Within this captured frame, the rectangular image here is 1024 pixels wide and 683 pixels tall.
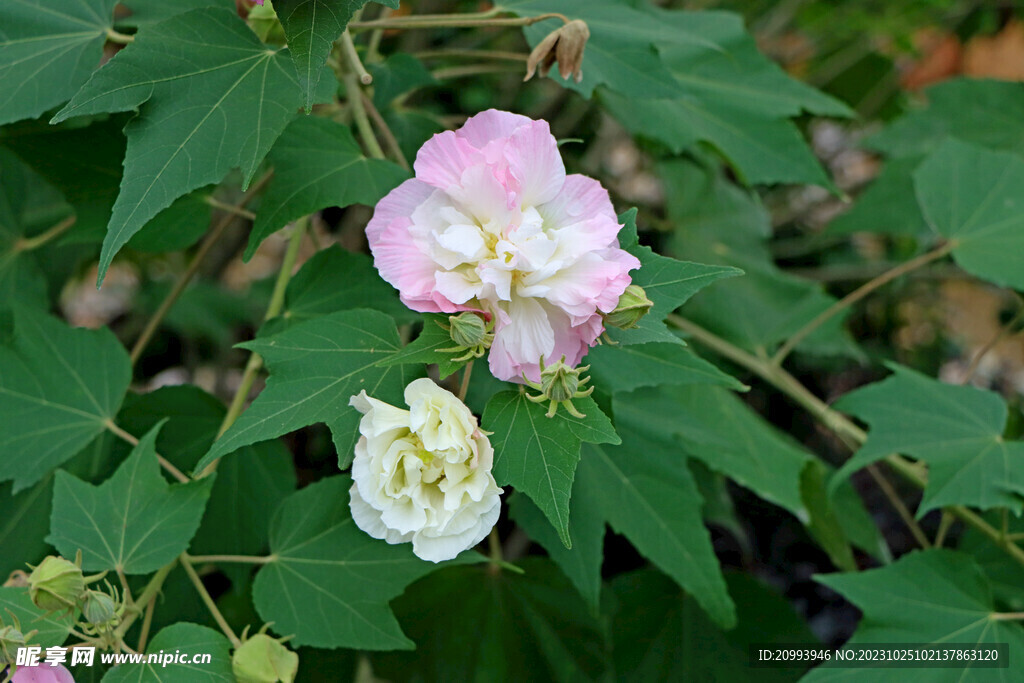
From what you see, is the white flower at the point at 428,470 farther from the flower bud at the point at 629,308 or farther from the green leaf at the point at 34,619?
the green leaf at the point at 34,619

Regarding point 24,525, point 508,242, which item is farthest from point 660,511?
point 24,525

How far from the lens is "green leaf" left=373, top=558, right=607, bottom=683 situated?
89 centimetres

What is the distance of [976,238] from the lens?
3.24 ft

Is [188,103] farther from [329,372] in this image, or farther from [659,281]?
[659,281]

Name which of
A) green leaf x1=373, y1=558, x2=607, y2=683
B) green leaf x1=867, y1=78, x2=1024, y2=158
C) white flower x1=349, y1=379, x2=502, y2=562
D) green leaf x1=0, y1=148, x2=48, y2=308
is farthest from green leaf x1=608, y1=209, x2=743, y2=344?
green leaf x1=867, y1=78, x2=1024, y2=158

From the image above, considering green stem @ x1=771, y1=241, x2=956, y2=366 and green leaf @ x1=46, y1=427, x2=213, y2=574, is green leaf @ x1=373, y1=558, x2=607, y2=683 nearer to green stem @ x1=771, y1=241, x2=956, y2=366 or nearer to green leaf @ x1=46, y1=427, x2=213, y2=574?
green leaf @ x1=46, y1=427, x2=213, y2=574

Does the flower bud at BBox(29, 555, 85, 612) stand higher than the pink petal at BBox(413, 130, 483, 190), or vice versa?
the pink petal at BBox(413, 130, 483, 190)

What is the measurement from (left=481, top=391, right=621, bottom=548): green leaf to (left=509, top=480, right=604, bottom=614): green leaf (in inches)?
10.1

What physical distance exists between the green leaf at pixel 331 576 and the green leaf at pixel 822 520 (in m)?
0.54

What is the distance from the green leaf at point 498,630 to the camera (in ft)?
2.91

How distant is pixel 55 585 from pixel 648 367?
1.51 feet

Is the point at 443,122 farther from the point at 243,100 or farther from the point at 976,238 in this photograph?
the point at 976,238

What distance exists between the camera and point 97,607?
20.2 inches

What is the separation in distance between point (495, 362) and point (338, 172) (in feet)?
0.87
